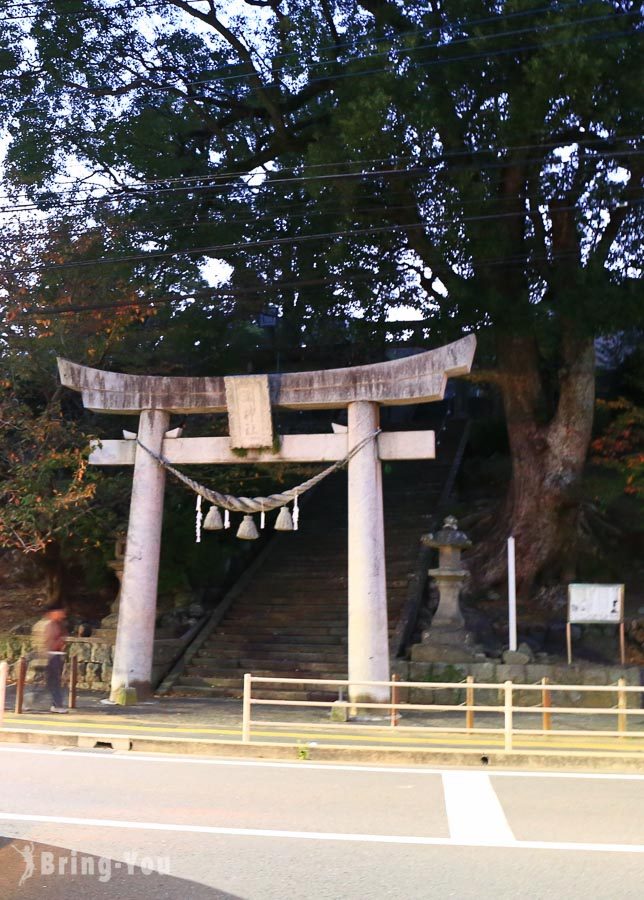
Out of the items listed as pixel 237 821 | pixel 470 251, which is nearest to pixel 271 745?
pixel 237 821

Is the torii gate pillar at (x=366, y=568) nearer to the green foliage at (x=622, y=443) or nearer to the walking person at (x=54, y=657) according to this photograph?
the walking person at (x=54, y=657)

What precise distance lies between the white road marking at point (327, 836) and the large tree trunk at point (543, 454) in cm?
1361

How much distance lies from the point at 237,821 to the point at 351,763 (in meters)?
3.71

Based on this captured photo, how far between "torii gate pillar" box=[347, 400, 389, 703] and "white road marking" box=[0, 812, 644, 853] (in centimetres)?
720

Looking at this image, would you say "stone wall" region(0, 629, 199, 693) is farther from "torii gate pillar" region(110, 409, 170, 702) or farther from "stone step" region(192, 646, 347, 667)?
"torii gate pillar" region(110, 409, 170, 702)

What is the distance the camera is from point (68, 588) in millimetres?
23203

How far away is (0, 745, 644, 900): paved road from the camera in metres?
5.89

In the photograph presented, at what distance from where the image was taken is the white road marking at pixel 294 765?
1018 cm

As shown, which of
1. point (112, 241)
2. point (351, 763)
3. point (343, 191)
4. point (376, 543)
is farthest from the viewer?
point (112, 241)

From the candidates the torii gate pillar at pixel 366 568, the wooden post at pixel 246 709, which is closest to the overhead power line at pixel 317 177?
the torii gate pillar at pixel 366 568

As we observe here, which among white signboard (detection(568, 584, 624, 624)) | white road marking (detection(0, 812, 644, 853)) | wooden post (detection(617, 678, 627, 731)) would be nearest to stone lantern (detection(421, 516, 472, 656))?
white signboard (detection(568, 584, 624, 624))

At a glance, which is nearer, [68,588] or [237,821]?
[237,821]

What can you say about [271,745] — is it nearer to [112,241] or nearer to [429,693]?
[429,693]

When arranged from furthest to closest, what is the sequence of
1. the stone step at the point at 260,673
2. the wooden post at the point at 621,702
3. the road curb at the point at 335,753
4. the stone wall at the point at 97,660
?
the stone wall at the point at 97,660, the stone step at the point at 260,673, the wooden post at the point at 621,702, the road curb at the point at 335,753
